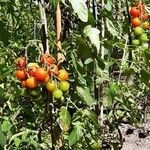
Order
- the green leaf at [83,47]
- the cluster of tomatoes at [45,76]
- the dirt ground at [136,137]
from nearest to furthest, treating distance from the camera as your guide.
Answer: the cluster of tomatoes at [45,76] → the green leaf at [83,47] → the dirt ground at [136,137]

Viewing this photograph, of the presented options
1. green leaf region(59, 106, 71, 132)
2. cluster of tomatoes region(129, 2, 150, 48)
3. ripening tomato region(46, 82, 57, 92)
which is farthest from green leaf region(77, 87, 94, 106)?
cluster of tomatoes region(129, 2, 150, 48)

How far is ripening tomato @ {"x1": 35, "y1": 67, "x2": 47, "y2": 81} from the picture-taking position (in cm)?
129

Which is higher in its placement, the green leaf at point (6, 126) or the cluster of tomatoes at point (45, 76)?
the cluster of tomatoes at point (45, 76)

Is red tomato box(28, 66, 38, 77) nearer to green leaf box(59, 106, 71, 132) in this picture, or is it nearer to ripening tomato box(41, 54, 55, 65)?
ripening tomato box(41, 54, 55, 65)

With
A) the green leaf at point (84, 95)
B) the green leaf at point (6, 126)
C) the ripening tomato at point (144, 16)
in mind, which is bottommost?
the green leaf at point (6, 126)

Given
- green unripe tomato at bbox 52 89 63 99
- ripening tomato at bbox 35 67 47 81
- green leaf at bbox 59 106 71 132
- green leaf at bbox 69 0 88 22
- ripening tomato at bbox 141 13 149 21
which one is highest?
green leaf at bbox 69 0 88 22

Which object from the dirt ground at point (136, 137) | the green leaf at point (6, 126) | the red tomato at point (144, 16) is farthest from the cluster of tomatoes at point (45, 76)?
the dirt ground at point (136, 137)

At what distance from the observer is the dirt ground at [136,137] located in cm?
323

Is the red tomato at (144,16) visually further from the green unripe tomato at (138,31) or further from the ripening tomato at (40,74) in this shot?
the ripening tomato at (40,74)

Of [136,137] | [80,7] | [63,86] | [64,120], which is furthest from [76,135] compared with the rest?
[136,137]

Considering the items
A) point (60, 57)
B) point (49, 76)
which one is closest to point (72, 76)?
point (60, 57)

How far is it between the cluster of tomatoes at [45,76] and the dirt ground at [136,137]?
6.29 ft

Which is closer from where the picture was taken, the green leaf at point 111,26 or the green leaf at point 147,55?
the green leaf at point 147,55

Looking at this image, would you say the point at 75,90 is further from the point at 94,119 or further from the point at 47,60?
the point at 47,60
